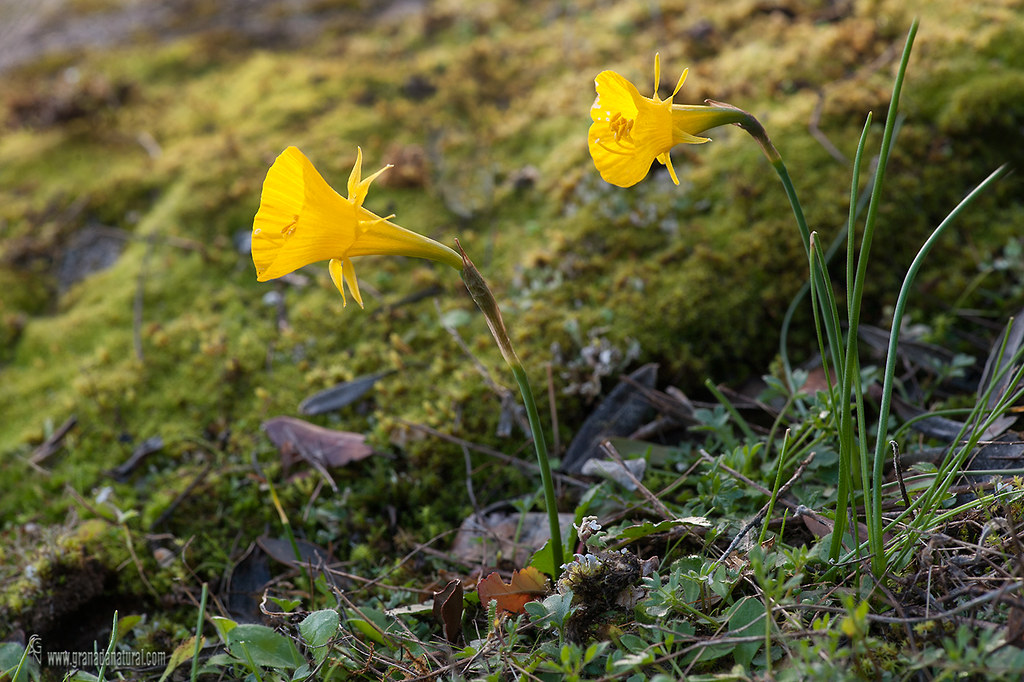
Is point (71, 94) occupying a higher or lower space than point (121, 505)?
higher

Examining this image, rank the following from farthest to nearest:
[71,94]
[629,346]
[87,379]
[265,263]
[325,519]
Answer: [71,94] → [87,379] → [629,346] → [325,519] → [265,263]

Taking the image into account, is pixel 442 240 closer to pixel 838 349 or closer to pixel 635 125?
pixel 635 125

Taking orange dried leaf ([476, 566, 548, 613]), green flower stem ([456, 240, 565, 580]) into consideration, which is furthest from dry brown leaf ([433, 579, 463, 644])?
green flower stem ([456, 240, 565, 580])

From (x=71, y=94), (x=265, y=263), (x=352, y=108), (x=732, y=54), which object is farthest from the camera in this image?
(x=71, y=94)

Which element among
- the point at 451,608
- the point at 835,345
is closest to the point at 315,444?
the point at 451,608

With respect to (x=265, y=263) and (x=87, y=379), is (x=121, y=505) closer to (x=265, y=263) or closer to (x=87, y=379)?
(x=87, y=379)

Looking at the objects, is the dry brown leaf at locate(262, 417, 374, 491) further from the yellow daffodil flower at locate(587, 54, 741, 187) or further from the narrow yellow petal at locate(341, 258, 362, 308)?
the yellow daffodil flower at locate(587, 54, 741, 187)

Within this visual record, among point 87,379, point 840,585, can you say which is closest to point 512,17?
point 87,379

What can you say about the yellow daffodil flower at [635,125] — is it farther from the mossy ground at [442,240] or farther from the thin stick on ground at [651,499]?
the mossy ground at [442,240]
